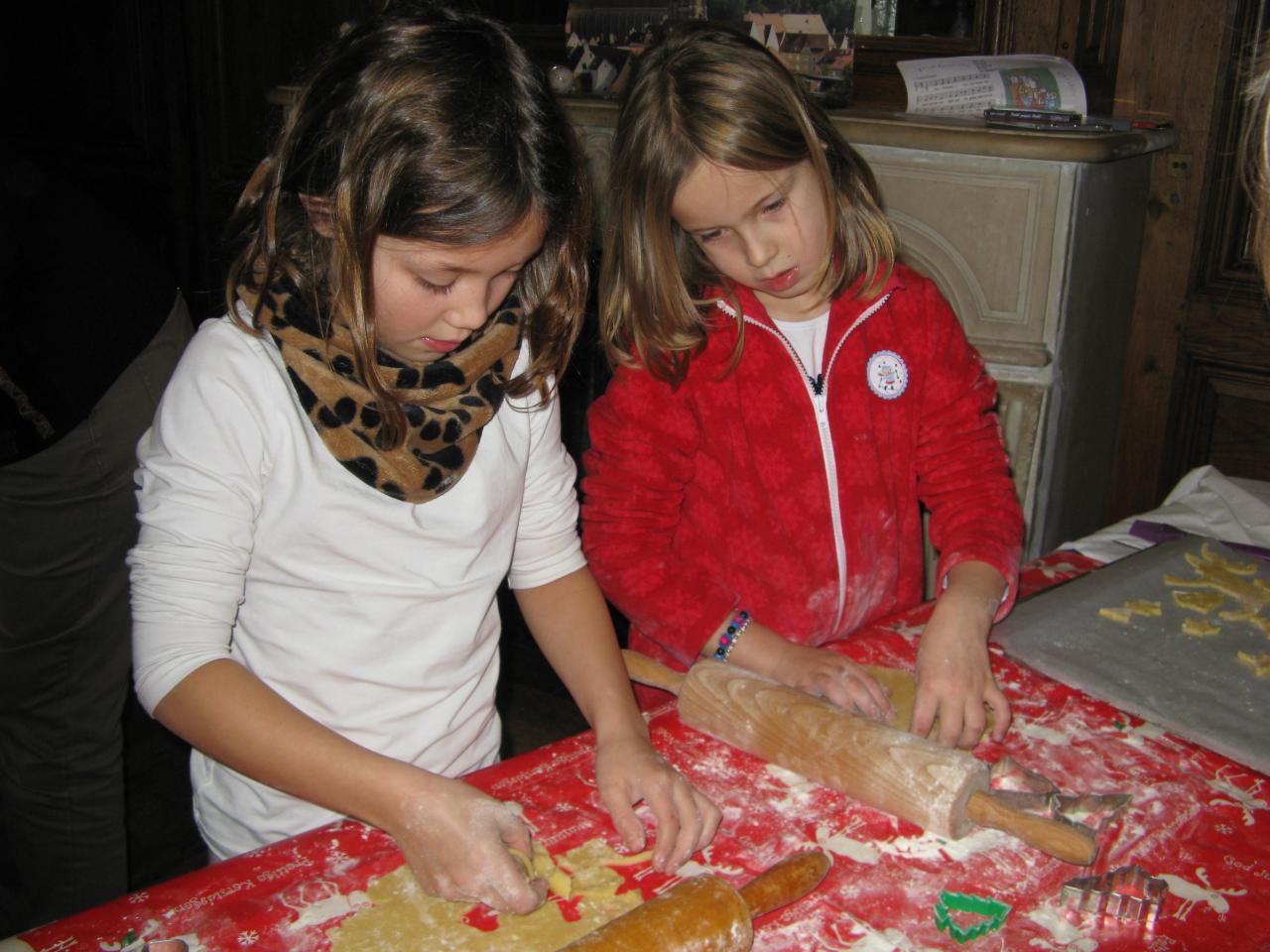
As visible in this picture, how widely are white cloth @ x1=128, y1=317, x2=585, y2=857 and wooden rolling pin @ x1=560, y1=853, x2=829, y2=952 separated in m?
0.40

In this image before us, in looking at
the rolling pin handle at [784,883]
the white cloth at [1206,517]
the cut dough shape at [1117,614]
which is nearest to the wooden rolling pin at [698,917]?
the rolling pin handle at [784,883]

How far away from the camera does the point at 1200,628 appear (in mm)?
1291

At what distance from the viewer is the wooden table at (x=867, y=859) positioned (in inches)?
32.9

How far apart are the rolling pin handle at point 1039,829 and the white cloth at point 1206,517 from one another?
2.39ft

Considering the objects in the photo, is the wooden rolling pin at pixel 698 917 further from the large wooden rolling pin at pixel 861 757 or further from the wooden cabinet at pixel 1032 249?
the wooden cabinet at pixel 1032 249

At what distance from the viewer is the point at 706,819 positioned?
936 mm

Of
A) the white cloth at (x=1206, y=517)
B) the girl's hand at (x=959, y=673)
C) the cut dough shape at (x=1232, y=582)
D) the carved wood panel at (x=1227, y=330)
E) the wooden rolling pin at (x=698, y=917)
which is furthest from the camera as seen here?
the carved wood panel at (x=1227, y=330)

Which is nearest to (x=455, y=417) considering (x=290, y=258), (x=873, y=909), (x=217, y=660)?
(x=290, y=258)

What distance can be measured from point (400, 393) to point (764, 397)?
0.54m

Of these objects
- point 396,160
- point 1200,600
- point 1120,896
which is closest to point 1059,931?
point 1120,896

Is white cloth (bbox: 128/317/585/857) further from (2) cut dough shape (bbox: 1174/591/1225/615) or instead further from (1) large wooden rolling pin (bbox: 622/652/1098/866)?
(2) cut dough shape (bbox: 1174/591/1225/615)

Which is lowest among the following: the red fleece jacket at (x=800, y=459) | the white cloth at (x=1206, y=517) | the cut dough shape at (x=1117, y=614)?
the white cloth at (x=1206, y=517)

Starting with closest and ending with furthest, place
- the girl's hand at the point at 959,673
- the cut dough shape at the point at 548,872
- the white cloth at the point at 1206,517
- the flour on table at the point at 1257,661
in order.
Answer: the cut dough shape at the point at 548,872
the girl's hand at the point at 959,673
the flour on table at the point at 1257,661
the white cloth at the point at 1206,517

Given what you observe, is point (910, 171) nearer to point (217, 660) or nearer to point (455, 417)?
point (455, 417)
